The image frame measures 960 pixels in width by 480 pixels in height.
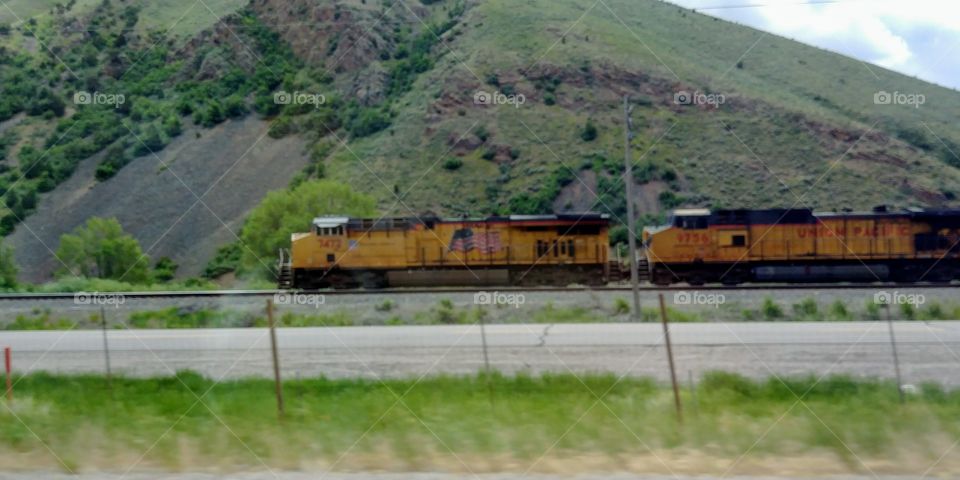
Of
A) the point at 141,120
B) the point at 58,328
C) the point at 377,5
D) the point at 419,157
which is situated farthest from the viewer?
the point at 377,5

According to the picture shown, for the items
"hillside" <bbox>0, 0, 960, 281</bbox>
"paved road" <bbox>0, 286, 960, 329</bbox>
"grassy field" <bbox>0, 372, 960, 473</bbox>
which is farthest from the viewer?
"hillside" <bbox>0, 0, 960, 281</bbox>

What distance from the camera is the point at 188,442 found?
7398mm

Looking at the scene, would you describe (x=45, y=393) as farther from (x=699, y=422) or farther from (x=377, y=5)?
(x=377, y=5)

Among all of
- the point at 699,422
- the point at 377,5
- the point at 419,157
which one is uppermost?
the point at 377,5

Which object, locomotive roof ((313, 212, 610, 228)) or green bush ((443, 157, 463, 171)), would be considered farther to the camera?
green bush ((443, 157, 463, 171))

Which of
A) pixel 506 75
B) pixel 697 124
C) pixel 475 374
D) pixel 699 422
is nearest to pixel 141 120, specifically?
pixel 506 75

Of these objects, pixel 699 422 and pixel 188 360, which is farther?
pixel 188 360

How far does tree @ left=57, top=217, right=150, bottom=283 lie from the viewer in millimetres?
33156

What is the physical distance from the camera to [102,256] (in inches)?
1310

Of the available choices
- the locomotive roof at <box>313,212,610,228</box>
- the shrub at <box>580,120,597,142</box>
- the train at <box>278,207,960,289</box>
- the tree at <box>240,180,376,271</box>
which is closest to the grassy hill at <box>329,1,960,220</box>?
the shrub at <box>580,120,597,142</box>

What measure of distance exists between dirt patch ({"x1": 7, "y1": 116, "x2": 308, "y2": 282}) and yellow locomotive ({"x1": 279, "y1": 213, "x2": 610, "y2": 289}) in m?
11.7

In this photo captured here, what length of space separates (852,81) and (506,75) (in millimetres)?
24285

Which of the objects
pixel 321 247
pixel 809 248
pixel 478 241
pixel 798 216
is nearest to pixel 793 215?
pixel 798 216

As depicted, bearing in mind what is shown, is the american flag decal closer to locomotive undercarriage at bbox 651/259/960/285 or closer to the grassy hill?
locomotive undercarriage at bbox 651/259/960/285
